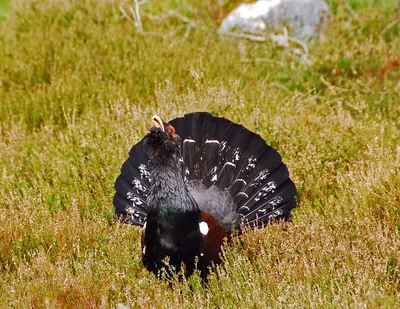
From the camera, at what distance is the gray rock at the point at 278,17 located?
968 cm

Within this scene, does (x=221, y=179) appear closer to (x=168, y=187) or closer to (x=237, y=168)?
(x=237, y=168)

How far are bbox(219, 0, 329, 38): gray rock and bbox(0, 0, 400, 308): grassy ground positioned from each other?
31 cm

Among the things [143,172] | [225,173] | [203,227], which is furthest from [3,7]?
[203,227]

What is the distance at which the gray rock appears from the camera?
9.68m

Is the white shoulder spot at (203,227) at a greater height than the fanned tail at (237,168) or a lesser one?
lesser

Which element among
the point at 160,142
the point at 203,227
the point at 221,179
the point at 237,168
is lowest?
the point at 203,227

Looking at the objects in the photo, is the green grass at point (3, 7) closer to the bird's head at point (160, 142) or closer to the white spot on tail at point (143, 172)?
the white spot on tail at point (143, 172)

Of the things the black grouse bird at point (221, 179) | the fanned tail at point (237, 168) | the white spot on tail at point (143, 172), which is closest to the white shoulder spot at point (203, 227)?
the black grouse bird at point (221, 179)

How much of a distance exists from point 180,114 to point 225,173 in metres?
1.35

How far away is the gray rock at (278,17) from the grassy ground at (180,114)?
0.31 meters

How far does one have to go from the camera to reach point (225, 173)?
5.46 metres

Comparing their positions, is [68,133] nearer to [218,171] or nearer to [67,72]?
[67,72]

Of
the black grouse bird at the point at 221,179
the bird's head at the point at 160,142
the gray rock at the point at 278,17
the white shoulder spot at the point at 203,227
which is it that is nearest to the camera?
the bird's head at the point at 160,142

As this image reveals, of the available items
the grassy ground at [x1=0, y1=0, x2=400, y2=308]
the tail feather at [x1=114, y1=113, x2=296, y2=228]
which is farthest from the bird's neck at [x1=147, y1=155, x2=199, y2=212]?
the tail feather at [x1=114, y1=113, x2=296, y2=228]
